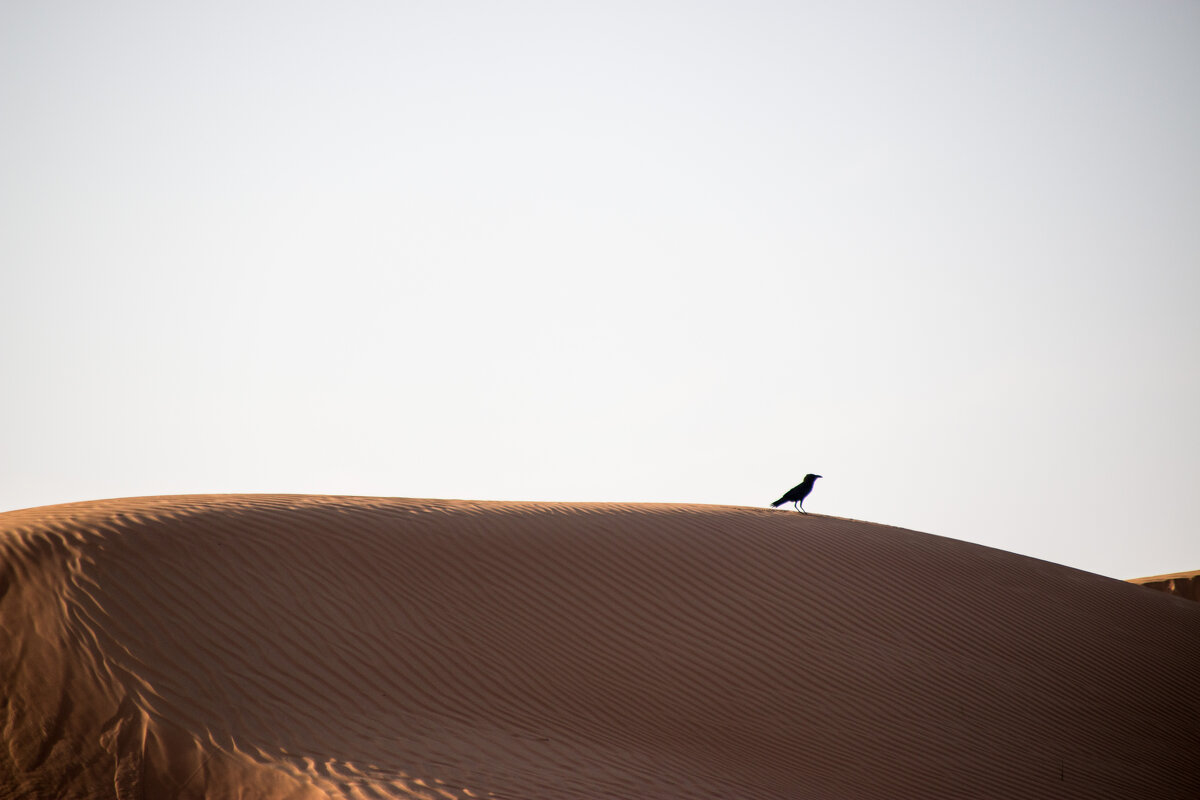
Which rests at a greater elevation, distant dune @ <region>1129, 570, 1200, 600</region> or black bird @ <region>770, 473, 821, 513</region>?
black bird @ <region>770, 473, 821, 513</region>

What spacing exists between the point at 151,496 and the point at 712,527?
7128mm

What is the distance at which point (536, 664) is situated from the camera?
8.98 m

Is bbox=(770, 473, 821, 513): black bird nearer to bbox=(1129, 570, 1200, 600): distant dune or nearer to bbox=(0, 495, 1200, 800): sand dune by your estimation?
bbox=(0, 495, 1200, 800): sand dune

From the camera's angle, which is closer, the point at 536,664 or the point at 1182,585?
the point at 536,664

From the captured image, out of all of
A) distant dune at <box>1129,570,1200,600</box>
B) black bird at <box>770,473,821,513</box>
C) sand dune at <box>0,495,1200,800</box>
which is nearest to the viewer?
sand dune at <box>0,495,1200,800</box>

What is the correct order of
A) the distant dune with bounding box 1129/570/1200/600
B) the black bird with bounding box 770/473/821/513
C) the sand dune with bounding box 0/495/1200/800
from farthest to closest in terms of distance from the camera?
1. the distant dune with bounding box 1129/570/1200/600
2. the black bird with bounding box 770/473/821/513
3. the sand dune with bounding box 0/495/1200/800

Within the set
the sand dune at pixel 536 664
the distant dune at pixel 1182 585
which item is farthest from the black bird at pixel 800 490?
the distant dune at pixel 1182 585

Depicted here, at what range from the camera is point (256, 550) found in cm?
938

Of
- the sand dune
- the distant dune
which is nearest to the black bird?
the sand dune

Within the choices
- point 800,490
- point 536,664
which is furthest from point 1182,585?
point 536,664

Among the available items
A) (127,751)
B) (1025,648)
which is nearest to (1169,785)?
(1025,648)

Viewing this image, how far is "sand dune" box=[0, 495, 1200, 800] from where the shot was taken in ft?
22.9

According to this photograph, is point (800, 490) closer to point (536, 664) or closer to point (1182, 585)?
point (536, 664)

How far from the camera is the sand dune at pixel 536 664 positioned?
22.9 feet
